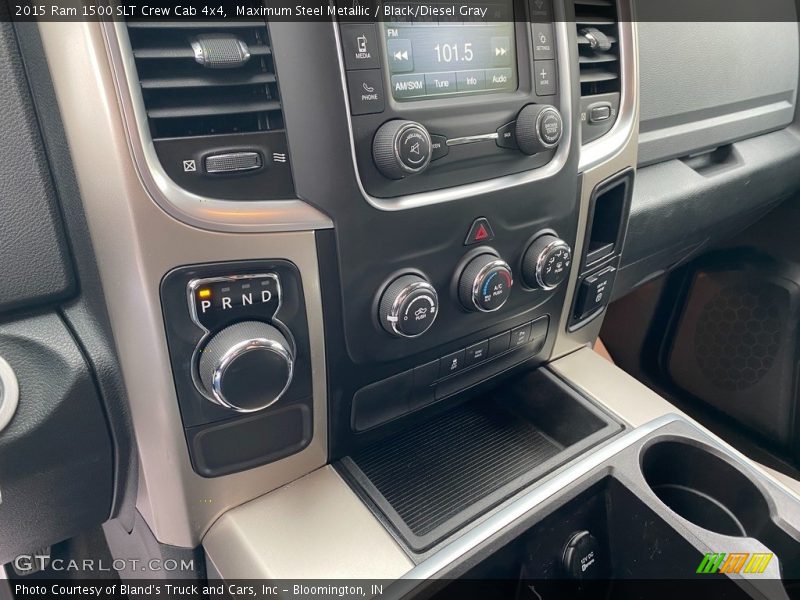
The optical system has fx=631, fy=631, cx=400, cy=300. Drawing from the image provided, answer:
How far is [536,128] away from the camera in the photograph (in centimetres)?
59

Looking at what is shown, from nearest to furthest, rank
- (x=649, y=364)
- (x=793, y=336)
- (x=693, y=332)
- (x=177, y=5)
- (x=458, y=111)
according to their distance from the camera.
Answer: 1. (x=177, y=5)
2. (x=458, y=111)
3. (x=793, y=336)
4. (x=693, y=332)
5. (x=649, y=364)

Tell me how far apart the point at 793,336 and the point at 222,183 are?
124 centimetres

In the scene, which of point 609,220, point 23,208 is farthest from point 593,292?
point 23,208

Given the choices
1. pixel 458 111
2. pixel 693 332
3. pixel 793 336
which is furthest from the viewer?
pixel 693 332

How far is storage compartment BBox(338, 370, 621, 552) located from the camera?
2.09 feet

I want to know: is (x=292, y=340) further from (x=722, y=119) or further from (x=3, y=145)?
(x=722, y=119)

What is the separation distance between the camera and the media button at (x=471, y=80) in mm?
569

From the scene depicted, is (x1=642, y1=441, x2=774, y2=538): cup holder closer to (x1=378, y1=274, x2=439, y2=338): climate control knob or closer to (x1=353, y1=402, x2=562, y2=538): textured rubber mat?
(x1=353, y1=402, x2=562, y2=538): textured rubber mat

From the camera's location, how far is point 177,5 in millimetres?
430

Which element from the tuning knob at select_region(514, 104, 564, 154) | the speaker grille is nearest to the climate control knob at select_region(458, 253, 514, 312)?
the tuning knob at select_region(514, 104, 564, 154)

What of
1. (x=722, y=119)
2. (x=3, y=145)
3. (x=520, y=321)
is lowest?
(x=520, y=321)

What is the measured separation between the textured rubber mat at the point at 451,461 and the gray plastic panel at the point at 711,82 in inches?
19.9

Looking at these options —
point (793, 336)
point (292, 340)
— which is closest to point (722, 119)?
point (793, 336)

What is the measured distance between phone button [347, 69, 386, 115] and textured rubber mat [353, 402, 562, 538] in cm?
37
